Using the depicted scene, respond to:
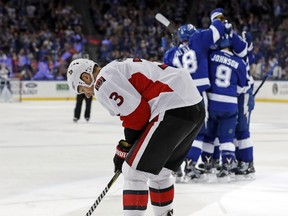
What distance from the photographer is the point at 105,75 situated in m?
3.22

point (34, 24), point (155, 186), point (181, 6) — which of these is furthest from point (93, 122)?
point (181, 6)

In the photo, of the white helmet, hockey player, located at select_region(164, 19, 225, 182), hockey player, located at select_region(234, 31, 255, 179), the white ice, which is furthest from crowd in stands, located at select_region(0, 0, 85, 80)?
the white helmet

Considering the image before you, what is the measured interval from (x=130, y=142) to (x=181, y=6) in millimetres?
20806

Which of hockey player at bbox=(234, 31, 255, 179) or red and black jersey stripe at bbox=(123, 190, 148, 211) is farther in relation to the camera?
hockey player at bbox=(234, 31, 255, 179)

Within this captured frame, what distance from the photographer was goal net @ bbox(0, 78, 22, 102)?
17266 millimetres

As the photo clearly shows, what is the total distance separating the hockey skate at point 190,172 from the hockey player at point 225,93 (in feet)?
0.64

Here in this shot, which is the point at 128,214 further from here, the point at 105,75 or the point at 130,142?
the point at 105,75

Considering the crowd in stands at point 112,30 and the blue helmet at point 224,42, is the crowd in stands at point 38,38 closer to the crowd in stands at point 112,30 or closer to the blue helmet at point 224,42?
the crowd in stands at point 112,30

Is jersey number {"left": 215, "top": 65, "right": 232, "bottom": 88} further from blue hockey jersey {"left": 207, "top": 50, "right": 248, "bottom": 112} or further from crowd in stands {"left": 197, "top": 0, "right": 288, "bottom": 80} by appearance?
crowd in stands {"left": 197, "top": 0, "right": 288, "bottom": 80}

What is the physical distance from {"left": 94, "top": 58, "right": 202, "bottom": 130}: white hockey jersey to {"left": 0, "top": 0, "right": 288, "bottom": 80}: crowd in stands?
13.6 m

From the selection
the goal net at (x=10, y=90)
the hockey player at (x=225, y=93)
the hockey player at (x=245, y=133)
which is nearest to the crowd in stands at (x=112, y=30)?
the goal net at (x=10, y=90)

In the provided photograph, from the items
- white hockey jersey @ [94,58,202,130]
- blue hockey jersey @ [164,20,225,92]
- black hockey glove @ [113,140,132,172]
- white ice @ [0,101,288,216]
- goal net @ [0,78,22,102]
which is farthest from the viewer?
goal net @ [0,78,22,102]

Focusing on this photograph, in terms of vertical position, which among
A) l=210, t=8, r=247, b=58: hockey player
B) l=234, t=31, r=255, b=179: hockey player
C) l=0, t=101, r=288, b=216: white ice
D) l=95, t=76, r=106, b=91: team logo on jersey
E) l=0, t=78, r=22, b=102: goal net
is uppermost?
l=210, t=8, r=247, b=58: hockey player

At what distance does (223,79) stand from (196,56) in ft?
0.96
